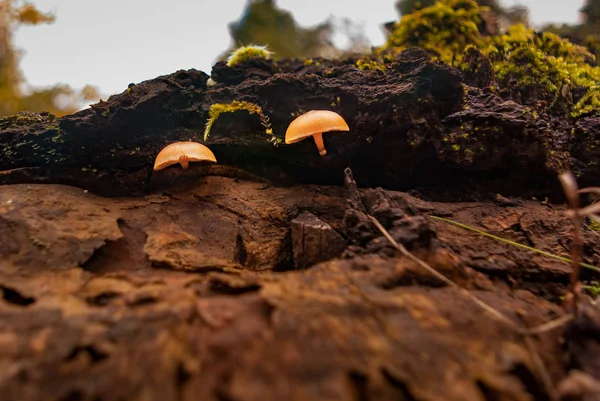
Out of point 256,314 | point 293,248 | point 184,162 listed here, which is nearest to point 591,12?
point 293,248

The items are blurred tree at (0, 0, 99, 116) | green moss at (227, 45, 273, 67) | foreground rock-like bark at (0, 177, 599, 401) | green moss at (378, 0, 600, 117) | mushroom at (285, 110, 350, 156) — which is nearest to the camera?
foreground rock-like bark at (0, 177, 599, 401)

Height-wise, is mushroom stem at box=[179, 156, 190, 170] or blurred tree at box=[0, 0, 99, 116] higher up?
blurred tree at box=[0, 0, 99, 116]

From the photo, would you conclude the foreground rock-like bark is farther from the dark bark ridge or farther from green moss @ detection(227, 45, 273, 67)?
green moss @ detection(227, 45, 273, 67)

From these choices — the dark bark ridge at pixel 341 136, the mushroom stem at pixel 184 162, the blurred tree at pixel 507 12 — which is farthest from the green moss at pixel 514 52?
the mushroom stem at pixel 184 162

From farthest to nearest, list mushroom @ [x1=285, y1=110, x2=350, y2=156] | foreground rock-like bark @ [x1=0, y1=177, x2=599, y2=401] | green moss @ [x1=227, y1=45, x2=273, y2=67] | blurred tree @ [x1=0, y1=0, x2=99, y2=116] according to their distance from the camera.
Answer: blurred tree @ [x1=0, y1=0, x2=99, y2=116]
green moss @ [x1=227, y1=45, x2=273, y2=67]
mushroom @ [x1=285, y1=110, x2=350, y2=156]
foreground rock-like bark @ [x1=0, y1=177, x2=599, y2=401]

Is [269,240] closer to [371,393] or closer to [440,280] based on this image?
[440,280]

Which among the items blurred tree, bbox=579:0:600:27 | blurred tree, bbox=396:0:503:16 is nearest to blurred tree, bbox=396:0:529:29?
blurred tree, bbox=396:0:503:16

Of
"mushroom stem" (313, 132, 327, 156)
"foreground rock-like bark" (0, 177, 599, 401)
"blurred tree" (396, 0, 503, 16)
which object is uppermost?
"blurred tree" (396, 0, 503, 16)

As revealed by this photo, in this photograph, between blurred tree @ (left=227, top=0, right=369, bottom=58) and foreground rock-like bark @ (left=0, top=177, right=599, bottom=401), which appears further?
blurred tree @ (left=227, top=0, right=369, bottom=58)
